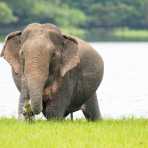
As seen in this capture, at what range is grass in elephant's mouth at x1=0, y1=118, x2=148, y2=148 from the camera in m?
12.1

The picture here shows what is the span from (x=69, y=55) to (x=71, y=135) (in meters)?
2.89

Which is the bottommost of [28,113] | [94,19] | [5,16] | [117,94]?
[94,19]

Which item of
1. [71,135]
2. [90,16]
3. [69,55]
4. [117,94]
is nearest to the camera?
[71,135]

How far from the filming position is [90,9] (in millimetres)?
118188

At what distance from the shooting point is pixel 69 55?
15.6 metres

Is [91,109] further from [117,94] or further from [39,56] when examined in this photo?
[117,94]

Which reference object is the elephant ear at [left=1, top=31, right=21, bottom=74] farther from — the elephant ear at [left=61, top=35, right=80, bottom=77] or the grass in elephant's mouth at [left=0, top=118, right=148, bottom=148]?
the grass in elephant's mouth at [left=0, top=118, right=148, bottom=148]

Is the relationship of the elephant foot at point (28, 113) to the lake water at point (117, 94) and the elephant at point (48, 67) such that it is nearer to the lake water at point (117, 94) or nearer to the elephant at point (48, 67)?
the elephant at point (48, 67)

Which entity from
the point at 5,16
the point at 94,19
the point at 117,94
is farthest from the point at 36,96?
the point at 94,19

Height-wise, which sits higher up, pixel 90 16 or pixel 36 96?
pixel 36 96

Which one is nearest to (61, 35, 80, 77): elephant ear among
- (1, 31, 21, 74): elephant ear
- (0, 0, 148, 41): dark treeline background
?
(1, 31, 21, 74): elephant ear

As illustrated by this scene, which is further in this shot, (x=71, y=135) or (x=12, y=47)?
(x=12, y=47)

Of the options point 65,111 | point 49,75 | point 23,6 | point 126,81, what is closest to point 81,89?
point 65,111

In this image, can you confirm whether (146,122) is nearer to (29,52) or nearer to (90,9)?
(29,52)
